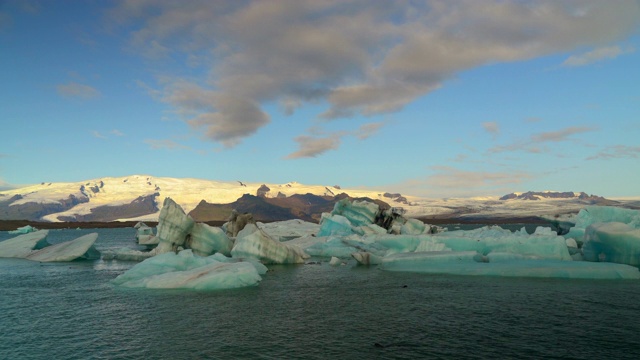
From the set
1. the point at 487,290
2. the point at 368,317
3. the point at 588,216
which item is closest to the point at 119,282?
the point at 368,317

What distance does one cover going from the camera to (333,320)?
1297 centimetres

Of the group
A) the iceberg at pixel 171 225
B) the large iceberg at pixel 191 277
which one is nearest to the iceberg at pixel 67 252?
the iceberg at pixel 171 225

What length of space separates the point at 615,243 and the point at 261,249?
21.1m

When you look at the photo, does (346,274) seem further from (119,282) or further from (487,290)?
(119,282)

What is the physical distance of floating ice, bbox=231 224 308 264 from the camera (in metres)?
27.7

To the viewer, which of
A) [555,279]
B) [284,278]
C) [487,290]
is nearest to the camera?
[487,290]

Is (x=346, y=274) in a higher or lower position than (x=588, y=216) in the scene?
lower

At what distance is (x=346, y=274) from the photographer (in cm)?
2356

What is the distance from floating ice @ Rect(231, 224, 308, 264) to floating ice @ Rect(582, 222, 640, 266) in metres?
18.4

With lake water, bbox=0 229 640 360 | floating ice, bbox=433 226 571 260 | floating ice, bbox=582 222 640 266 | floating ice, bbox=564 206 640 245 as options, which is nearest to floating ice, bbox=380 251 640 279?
lake water, bbox=0 229 640 360

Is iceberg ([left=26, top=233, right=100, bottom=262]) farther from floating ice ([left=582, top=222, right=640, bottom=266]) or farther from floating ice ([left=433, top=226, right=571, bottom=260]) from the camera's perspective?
floating ice ([left=582, top=222, right=640, bottom=266])

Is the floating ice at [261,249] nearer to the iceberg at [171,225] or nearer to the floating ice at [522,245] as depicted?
the iceberg at [171,225]

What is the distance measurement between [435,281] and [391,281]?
2.09 meters

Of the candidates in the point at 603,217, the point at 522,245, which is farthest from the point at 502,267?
the point at 603,217
